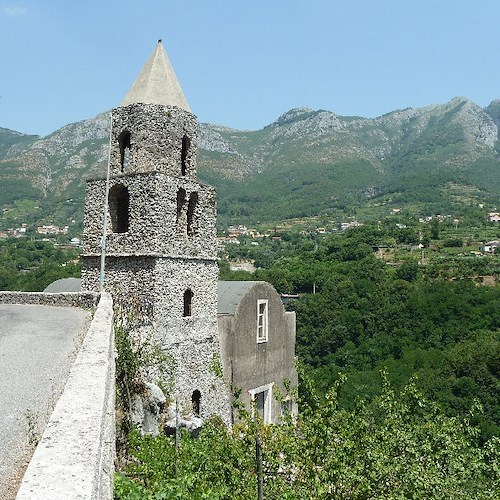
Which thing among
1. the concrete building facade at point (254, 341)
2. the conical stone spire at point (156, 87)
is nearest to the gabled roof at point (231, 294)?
the concrete building facade at point (254, 341)

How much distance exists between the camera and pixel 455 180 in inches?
6432

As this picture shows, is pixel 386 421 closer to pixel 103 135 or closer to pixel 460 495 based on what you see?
pixel 460 495

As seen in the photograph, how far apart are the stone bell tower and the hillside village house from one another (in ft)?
0.10

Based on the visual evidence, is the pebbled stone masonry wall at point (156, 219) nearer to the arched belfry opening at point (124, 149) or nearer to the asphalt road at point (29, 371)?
the arched belfry opening at point (124, 149)

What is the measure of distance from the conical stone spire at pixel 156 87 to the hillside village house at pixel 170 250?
1.5 inches

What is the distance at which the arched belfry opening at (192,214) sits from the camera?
19.5 metres

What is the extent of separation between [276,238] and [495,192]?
62.5 metres

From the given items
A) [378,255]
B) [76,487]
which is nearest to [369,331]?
[378,255]

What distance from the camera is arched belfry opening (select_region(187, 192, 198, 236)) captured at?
19.5 m

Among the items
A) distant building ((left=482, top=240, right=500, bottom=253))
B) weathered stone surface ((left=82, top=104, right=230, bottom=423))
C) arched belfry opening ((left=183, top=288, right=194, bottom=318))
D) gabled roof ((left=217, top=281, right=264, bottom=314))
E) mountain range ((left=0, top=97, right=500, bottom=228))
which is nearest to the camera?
weathered stone surface ((left=82, top=104, right=230, bottom=423))

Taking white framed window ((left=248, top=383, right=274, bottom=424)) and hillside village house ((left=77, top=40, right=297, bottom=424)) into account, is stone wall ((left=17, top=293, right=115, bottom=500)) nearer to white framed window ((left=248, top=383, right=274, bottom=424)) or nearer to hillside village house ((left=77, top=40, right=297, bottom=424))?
hillside village house ((left=77, top=40, right=297, bottom=424))

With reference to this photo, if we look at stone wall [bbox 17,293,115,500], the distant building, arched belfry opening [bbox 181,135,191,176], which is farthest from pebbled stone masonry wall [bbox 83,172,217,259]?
the distant building

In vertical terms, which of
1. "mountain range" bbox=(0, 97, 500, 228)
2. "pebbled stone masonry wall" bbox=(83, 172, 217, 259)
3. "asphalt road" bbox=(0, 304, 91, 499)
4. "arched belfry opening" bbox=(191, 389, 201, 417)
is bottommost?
"arched belfry opening" bbox=(191, 389, 201, 417)

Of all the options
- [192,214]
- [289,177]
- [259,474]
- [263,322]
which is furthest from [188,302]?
[289,177]
